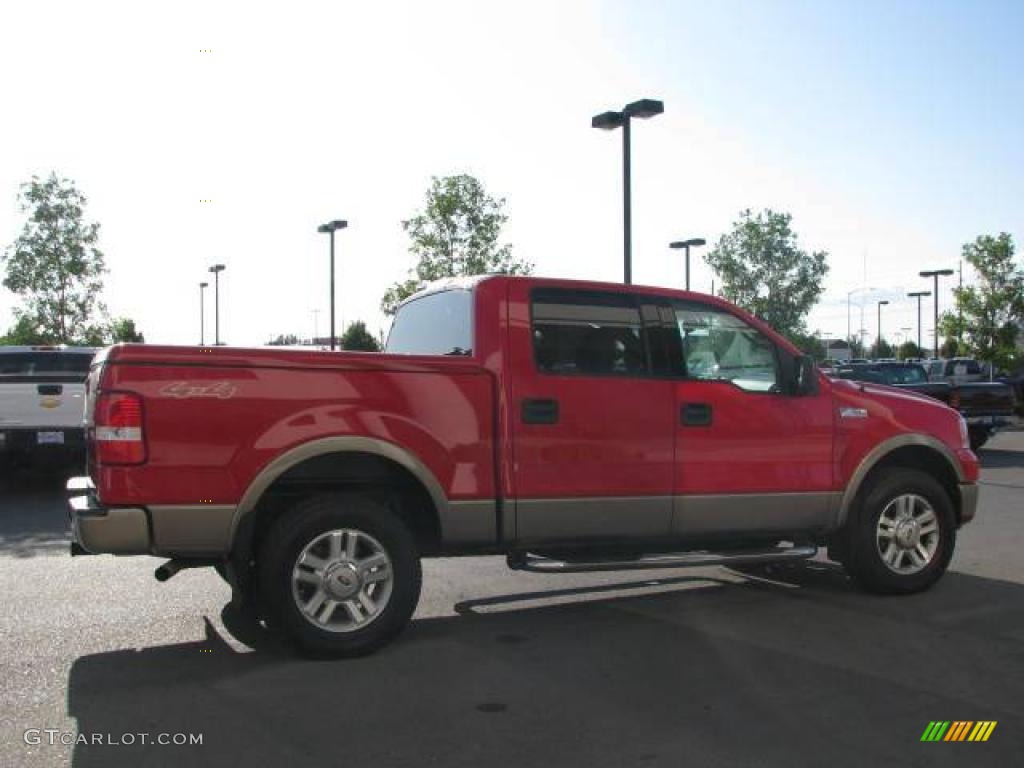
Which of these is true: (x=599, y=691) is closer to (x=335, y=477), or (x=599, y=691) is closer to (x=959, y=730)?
(x=959, y=730)

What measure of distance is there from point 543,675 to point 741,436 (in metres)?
2.14

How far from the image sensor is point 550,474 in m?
5.82

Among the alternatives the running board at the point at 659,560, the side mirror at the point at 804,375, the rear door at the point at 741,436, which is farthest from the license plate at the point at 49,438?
the side mirror at the point at 804,375

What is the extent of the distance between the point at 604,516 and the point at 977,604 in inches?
105

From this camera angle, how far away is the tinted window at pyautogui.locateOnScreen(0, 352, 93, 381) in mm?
12336

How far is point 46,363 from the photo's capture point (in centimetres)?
1266

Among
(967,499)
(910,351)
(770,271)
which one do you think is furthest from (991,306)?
(910,351)

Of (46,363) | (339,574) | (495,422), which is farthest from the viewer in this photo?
(46,363)

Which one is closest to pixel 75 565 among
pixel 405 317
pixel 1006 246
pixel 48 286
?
pixel 405 317

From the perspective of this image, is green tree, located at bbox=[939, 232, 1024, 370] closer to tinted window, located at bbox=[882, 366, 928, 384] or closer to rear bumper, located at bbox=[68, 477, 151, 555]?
tinted window, located at bbox=[882, 366, 928, 384]

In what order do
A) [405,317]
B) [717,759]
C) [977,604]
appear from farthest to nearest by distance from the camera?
[405,317], [977,604], [717,759]

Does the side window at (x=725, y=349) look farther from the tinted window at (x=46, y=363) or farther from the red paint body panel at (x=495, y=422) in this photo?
the tinted window at (x=46, y=363)

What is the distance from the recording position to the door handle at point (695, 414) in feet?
20.4

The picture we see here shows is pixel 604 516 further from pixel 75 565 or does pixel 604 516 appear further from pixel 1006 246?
pixel 1006 246
